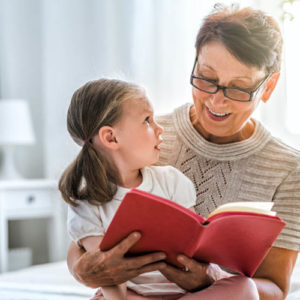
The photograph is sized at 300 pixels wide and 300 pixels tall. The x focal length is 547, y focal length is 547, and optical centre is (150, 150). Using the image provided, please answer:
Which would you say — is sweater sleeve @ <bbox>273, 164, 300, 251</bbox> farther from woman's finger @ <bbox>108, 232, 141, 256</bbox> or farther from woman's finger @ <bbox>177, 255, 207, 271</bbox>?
woman's finger @ <bbox>108, 232, 141, 256</bbox>

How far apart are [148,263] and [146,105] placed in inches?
16.6

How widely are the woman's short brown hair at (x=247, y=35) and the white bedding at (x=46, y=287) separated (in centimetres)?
83

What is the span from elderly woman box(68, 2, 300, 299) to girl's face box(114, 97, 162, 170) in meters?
0.25

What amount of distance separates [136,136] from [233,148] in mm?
418

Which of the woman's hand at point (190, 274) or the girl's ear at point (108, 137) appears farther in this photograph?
the girl's ear at point (108, 137)

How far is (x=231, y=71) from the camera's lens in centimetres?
154

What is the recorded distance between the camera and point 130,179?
1459mm

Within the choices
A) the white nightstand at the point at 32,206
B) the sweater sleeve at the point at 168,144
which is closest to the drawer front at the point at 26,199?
the white nightstand at the point at 32,206

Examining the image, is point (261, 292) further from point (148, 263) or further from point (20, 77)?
point (20, 77)

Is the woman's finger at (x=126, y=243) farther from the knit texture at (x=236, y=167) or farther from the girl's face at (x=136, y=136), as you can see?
the knit texture at (x=236, y=167)

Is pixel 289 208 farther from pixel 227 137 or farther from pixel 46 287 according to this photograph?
pixel 46 287

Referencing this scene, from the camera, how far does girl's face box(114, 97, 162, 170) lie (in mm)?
1406

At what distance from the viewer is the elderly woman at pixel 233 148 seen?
1.35 meters

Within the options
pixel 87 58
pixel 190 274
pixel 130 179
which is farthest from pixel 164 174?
pixel 87 58
